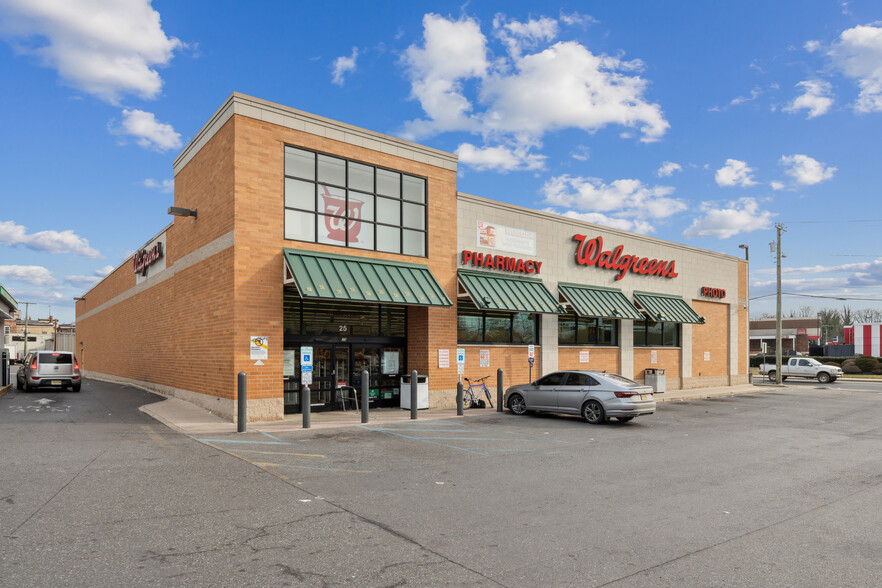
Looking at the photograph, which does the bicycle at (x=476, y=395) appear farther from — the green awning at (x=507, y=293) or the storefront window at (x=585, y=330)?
the storefront window at (x=585, y=330)

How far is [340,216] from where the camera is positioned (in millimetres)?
17312

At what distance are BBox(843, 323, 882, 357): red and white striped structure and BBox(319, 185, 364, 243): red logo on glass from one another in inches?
2751

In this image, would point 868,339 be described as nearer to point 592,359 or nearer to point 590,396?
point 592,359

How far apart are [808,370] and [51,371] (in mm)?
42686

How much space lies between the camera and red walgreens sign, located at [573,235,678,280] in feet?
79.4

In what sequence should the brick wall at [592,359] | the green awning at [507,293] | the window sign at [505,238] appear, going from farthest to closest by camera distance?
the brick wall at [592,359], the window sign at [505,238], the green awning at [507,293]

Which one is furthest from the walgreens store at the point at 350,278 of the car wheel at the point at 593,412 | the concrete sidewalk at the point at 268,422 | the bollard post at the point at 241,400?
the car wheel at the point at 593,412

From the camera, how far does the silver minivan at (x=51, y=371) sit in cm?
2286

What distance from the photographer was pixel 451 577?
16.2ft

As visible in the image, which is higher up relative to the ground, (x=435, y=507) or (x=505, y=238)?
(x=505, y=238)

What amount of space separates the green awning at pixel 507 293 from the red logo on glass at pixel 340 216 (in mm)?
4060

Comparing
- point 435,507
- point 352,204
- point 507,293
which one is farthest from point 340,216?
point 435,507

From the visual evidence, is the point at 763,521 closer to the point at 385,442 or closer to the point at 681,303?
the point at 385,442

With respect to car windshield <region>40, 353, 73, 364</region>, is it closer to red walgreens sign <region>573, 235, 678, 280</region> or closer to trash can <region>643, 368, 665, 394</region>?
red walgreens sign <region>573, 235, 678, 280</region>
